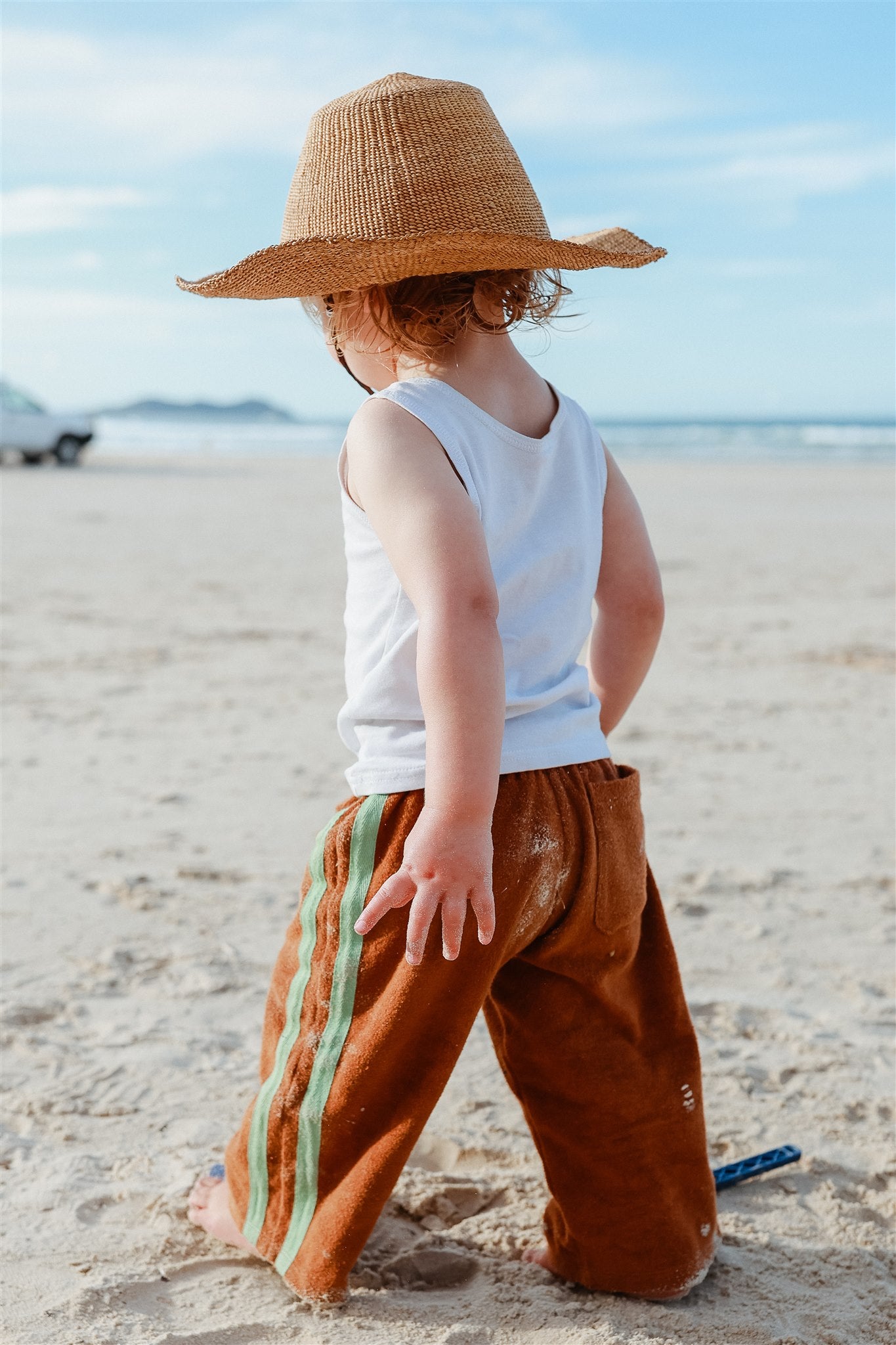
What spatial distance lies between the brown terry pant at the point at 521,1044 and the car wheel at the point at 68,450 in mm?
18485

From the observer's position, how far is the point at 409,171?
159cm

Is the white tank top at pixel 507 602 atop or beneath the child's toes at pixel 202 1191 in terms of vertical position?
atop

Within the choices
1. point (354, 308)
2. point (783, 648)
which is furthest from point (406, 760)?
point (783, 648)

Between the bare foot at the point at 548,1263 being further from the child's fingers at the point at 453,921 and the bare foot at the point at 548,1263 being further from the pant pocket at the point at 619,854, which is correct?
the child's fingers at the point at 453,921

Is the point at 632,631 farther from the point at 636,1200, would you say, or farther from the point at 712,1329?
the point at 712,1329

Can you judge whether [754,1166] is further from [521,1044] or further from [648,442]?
[648,442]

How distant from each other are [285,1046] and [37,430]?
60.3 ft

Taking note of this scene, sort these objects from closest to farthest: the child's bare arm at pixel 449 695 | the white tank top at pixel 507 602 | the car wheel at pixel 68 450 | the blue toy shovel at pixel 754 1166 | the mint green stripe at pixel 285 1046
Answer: the child's bare arm at pixel 449 695
the white tank top at pixel 507 602
the mint green stripe at pixel 285 1046
the blue toy shovel at pixel 754 1166
the car wheel at pixel 68 450

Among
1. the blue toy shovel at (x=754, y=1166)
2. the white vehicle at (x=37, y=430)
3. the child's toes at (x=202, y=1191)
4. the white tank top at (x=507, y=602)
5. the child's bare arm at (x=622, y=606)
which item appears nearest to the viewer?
the white tank top at (x=507, y=602)

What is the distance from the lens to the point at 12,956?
110 inches

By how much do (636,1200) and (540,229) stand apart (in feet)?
4.50

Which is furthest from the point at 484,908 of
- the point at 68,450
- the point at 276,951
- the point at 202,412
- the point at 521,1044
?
the point at 202,412

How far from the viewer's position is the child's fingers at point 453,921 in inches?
56.9

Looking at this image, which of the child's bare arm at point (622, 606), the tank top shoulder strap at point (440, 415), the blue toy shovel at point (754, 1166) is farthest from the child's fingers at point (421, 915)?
the blue toy shovel at point (754, 1166)
